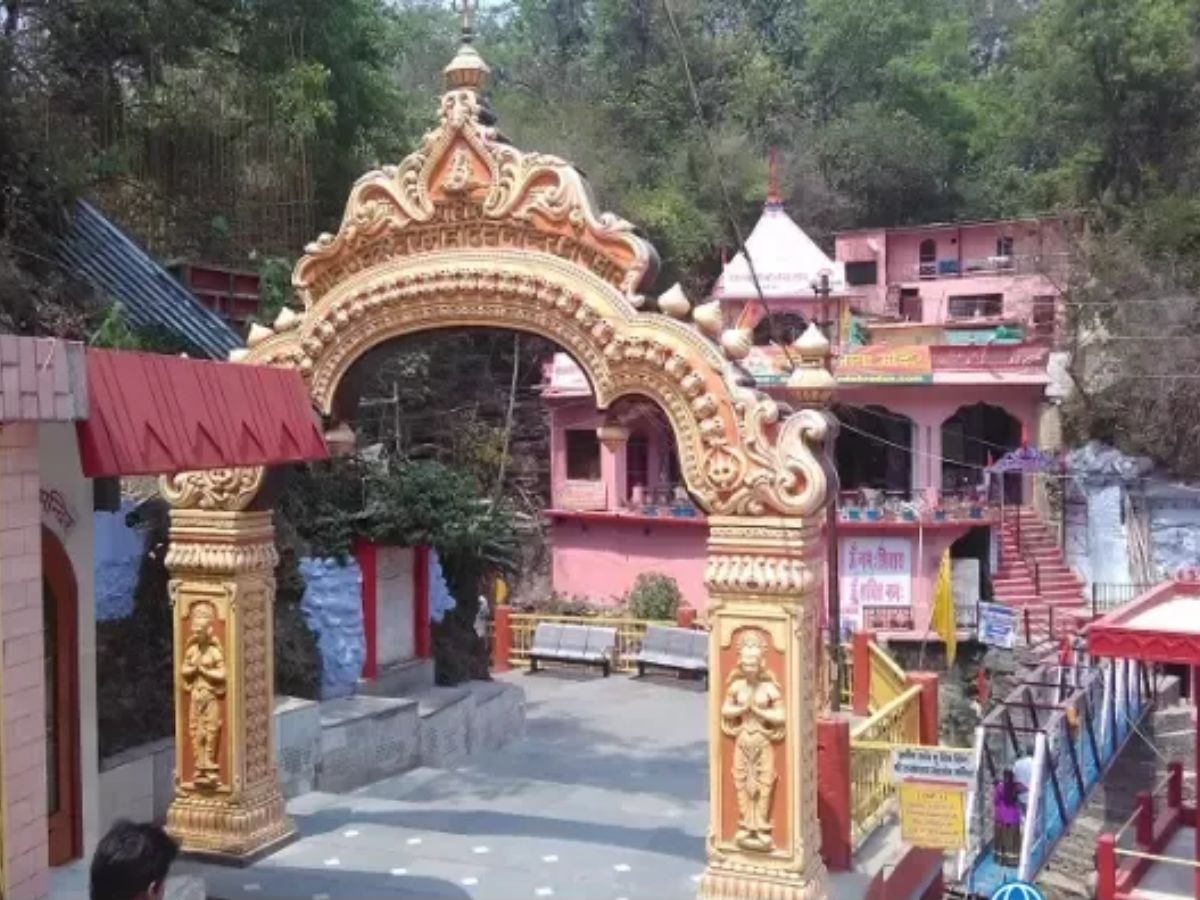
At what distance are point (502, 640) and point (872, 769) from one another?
11.6 m

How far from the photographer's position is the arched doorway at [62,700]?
606 centimetres

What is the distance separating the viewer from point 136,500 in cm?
970

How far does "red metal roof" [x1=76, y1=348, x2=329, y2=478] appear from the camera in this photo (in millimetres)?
4461

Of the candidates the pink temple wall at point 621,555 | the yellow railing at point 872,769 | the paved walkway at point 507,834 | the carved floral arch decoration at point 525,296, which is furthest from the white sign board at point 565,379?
the carved floral arch decoration at point 525,296

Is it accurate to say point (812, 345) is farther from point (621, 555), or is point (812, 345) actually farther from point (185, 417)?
point (621, 555)

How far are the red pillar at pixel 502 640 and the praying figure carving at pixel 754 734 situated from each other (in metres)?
13.3

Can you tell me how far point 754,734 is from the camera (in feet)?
20.5

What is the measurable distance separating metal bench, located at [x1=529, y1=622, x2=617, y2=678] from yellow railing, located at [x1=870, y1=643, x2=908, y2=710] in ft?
24.4

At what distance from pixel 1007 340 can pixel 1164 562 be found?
5.93 m

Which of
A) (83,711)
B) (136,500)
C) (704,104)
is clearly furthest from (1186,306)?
(83,711)

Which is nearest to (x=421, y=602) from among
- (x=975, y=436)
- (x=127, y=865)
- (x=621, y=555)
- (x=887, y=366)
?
(x=127, y=865)

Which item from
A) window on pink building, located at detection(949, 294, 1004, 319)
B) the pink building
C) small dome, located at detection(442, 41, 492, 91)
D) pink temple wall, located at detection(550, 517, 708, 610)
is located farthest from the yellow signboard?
window on pink building, located at detection(949, 294, 1004, 319)

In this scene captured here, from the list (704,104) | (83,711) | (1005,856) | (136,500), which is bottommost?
(1005,856)

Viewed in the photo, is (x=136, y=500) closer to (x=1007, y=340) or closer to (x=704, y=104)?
(x=1007, y=340)
